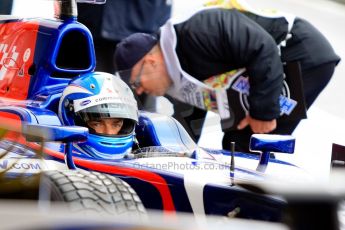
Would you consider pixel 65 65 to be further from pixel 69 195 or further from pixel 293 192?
pixel 293 192

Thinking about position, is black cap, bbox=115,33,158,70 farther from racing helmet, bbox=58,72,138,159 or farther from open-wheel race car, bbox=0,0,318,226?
racing helmet, bbox=58,72,138,159

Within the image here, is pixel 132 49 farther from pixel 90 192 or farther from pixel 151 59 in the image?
pixel 90 192

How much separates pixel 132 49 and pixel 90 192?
89.4 inches

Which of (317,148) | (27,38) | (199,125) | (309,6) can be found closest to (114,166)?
(27,38)

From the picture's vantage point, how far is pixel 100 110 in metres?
3.13

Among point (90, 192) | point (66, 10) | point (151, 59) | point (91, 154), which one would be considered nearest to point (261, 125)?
point (151, 59)

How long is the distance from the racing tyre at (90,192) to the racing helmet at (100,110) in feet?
3.05

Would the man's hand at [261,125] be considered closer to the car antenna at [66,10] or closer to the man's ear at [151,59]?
the man's ear at [151,59]

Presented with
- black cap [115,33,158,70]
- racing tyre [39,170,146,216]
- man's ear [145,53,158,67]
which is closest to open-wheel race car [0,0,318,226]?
racing tyre [39,170,146,216]

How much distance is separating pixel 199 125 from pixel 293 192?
3.34 m

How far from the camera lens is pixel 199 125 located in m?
4.32

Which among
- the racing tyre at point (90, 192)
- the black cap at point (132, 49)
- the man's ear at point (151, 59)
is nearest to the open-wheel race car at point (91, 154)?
the racing tyre at point (90, 192)

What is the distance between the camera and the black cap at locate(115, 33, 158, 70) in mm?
4223

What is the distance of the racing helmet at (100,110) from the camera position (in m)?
3.10
